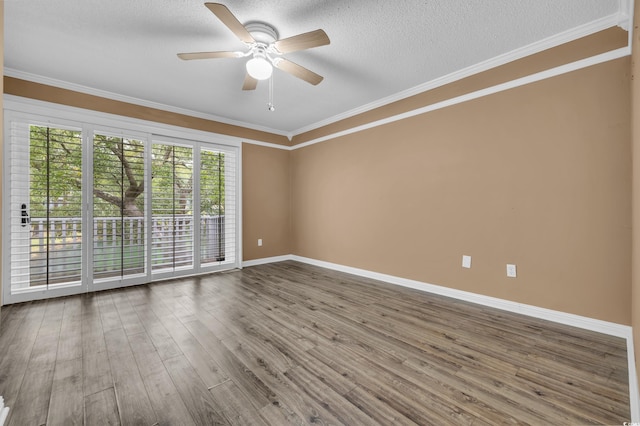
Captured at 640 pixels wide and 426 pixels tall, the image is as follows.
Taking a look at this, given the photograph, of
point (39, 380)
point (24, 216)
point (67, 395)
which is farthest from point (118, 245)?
point (67, 395)

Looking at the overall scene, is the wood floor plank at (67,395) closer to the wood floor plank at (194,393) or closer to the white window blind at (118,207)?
the wood floor plank at (194,393)

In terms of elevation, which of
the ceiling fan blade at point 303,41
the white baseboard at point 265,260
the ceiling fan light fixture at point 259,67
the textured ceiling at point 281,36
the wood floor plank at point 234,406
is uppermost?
the textured ceiling at point 281,36

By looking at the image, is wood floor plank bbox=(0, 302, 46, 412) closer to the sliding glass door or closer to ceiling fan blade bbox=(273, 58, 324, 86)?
the sliding glass door

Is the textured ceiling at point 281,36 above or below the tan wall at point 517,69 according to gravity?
above

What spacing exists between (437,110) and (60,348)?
14.2ft

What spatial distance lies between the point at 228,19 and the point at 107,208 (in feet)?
9.79

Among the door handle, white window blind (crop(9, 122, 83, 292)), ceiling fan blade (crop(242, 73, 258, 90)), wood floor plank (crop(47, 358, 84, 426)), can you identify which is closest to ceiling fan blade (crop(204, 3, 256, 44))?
ceiling fan blade (crop(242, 73, 258, 90))

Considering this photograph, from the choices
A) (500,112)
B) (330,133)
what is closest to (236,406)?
(500,112)

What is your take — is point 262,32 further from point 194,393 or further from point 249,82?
point 194,393

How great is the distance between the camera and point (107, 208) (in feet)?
11.7

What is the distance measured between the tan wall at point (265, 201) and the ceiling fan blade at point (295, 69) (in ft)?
8.25

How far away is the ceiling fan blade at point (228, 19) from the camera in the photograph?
1.77 m

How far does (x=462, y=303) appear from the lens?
9.92ft

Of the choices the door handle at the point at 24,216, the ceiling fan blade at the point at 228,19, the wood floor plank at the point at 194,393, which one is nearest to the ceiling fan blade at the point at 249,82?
the ceiling fan blade at the point at 228,19
